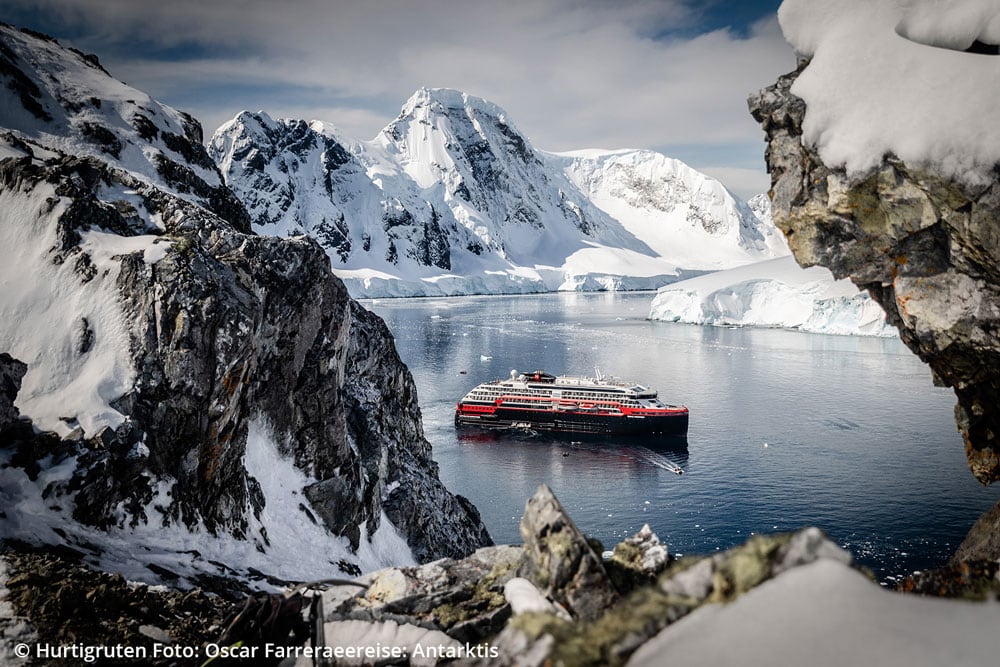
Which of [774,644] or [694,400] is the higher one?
[774,644]

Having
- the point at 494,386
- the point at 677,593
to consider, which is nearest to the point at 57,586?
the point at 677,593

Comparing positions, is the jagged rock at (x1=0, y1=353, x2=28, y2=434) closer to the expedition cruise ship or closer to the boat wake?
the boat wake

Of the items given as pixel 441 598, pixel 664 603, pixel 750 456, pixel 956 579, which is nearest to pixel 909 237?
pixel 956 579

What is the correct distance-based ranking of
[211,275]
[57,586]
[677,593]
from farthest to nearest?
[211,275]
[57,586]
[677,593]

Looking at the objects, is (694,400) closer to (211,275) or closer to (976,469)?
(976,469)

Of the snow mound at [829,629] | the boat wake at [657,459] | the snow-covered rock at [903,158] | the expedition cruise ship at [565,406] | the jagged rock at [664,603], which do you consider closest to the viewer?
the snow mound at [829,629]

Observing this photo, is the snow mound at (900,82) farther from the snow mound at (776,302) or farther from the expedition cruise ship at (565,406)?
the snow mound at (776,302)

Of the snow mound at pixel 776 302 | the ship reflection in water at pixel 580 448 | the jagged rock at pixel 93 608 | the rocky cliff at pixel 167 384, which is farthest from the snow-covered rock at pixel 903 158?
the snow mound at pixel 776 302

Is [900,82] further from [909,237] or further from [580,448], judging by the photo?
[580,448]
